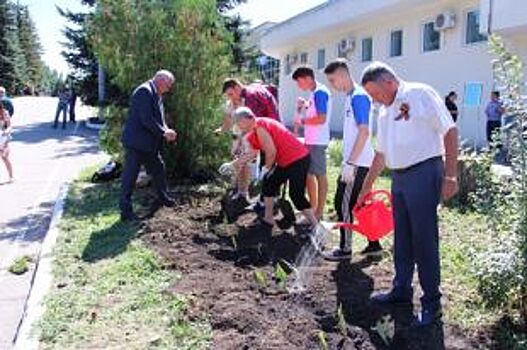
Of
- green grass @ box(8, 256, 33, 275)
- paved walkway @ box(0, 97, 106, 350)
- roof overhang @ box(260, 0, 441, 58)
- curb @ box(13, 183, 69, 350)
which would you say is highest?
roof overhang @ box(260, 0, 441, 58)

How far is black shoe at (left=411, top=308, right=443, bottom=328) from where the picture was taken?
181 inches

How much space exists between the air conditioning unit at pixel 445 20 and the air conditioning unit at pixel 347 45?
22.4ft

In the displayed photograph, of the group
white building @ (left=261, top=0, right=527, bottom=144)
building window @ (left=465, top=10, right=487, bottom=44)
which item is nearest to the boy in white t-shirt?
white building @ (left=261, top=0, right=527, bottom=144)

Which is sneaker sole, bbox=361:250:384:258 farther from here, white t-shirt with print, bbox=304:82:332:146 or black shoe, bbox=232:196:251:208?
black shoe, bbox=232:196:251:208

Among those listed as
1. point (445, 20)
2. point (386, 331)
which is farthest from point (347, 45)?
point (386, 331)

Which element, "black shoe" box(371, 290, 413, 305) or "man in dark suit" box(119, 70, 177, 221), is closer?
"black shoe" box(371, 290, 413, 305)

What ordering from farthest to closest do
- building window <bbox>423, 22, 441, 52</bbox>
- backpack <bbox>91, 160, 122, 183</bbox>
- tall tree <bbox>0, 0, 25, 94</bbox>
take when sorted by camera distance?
tall tree <bbox>0, 0, 25, 94</bbox>
building window <bbox>423, 22, 441, 52</bbox>
backpack <bbox>91, 160, 122, 183</bbox>

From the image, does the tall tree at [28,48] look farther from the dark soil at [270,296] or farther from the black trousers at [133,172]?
the dark soil at [270,296]

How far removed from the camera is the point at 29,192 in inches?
488

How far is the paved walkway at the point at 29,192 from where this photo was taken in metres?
6.21

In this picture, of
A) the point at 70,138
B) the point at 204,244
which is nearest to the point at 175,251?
the point at 204,244

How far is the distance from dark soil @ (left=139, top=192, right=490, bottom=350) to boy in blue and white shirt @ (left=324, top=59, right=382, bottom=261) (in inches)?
10.1

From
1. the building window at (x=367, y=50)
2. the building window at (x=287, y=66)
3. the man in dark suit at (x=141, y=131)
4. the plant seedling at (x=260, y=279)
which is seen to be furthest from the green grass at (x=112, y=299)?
the building window at (x=287, y=66)

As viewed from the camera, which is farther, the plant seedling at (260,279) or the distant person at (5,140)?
the distant person at (5,140)
